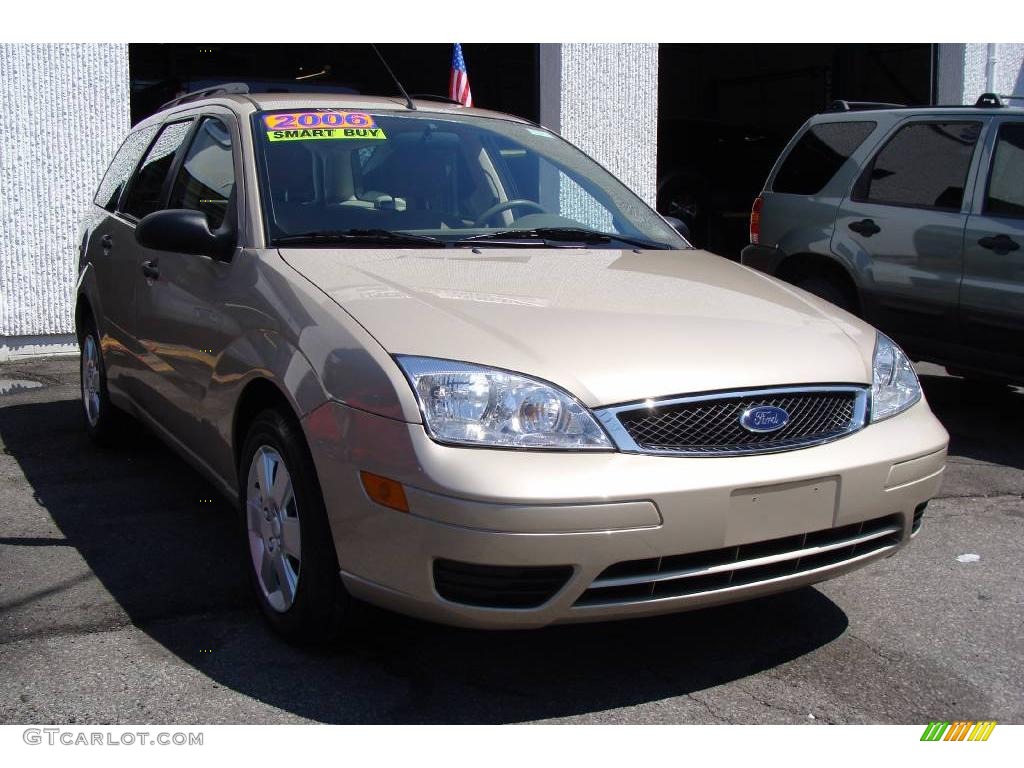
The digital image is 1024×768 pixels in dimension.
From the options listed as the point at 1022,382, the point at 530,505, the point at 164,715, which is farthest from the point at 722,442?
the point at 1022,382

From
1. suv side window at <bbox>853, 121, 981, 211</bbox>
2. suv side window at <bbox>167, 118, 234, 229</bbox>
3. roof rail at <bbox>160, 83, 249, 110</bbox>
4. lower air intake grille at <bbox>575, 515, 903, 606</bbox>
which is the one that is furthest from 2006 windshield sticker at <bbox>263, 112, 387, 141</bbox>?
suv side window at <bbox>853, 121, 981, 211</bbox>

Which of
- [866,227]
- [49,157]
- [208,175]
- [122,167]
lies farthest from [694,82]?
[208,175]

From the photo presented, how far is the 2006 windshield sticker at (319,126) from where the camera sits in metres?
4.01

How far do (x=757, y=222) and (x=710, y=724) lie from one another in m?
4.77

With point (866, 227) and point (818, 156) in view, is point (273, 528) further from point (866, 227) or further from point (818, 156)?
point (818, 156)

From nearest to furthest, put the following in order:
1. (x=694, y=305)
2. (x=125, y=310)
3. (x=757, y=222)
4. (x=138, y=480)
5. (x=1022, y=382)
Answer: (x=694, y=305)
(x=125, y=310)
(x=138, y=480)
(x=1022, y=382)
(x=757, y=222)

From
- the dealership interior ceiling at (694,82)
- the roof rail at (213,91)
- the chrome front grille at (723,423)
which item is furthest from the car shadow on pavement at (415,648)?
the dealership interior ceiling at (694,82)

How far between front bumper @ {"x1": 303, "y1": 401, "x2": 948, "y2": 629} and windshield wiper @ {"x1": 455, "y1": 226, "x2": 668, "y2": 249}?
115 centimetres

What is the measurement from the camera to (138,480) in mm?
5129

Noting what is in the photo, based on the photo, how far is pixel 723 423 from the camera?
9.53 feet

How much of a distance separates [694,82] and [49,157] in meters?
14.5

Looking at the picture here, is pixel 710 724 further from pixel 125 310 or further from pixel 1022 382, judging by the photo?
pixel 1022 382

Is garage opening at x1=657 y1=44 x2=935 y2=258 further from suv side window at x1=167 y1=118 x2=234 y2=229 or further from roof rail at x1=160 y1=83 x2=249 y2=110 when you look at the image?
suv side window at x1=167 y1=118 x2=234 y2=229

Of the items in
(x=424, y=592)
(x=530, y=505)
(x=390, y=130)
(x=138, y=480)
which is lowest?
(x=138, y=480)
